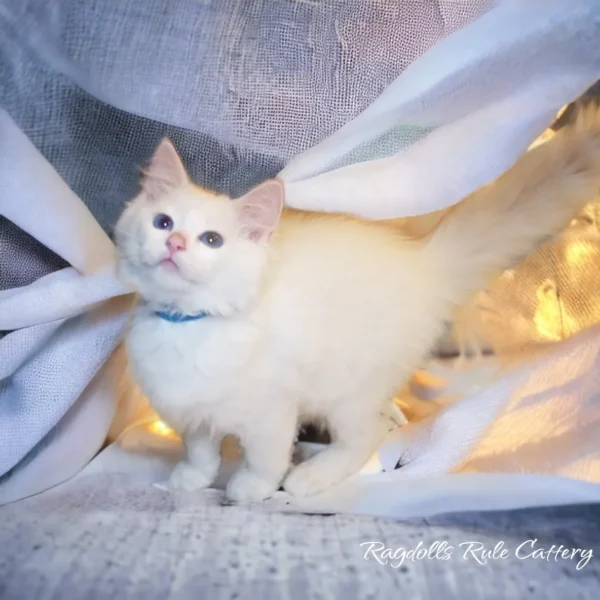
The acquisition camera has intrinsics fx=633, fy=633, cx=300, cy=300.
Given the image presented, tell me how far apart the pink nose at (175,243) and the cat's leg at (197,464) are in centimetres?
29

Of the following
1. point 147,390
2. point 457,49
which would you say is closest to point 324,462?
point 147,390

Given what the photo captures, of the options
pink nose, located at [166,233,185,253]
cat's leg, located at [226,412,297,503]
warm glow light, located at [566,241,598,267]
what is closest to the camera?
pink nose, located at [166,233,185,253]

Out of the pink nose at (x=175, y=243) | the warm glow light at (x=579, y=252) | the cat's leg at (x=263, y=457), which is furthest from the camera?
the warm glow light at (x=579, y=252)

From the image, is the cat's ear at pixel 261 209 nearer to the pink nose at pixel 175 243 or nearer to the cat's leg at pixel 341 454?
the pink nose at pixel 175 243

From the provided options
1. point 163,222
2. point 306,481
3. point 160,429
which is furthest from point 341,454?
point 163,222

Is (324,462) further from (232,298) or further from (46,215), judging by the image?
(46,215)

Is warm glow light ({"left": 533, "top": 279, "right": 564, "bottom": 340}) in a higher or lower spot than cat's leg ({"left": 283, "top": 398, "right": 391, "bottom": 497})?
higher

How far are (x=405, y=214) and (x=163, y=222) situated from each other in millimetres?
273

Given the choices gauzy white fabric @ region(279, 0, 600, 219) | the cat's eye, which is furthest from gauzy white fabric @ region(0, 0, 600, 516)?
the cat's eye

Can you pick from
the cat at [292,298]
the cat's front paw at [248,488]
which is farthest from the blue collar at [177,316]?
the cat's front paw at [248,488]

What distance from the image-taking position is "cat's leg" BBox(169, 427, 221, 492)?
811mm

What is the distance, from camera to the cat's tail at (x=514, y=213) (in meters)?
0.80

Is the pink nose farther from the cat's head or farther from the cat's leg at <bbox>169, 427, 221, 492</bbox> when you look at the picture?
the cat's leg at <bbox>169, 427, 221, 492</bbox>

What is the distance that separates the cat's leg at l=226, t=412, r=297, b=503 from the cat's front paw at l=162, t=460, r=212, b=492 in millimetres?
46
